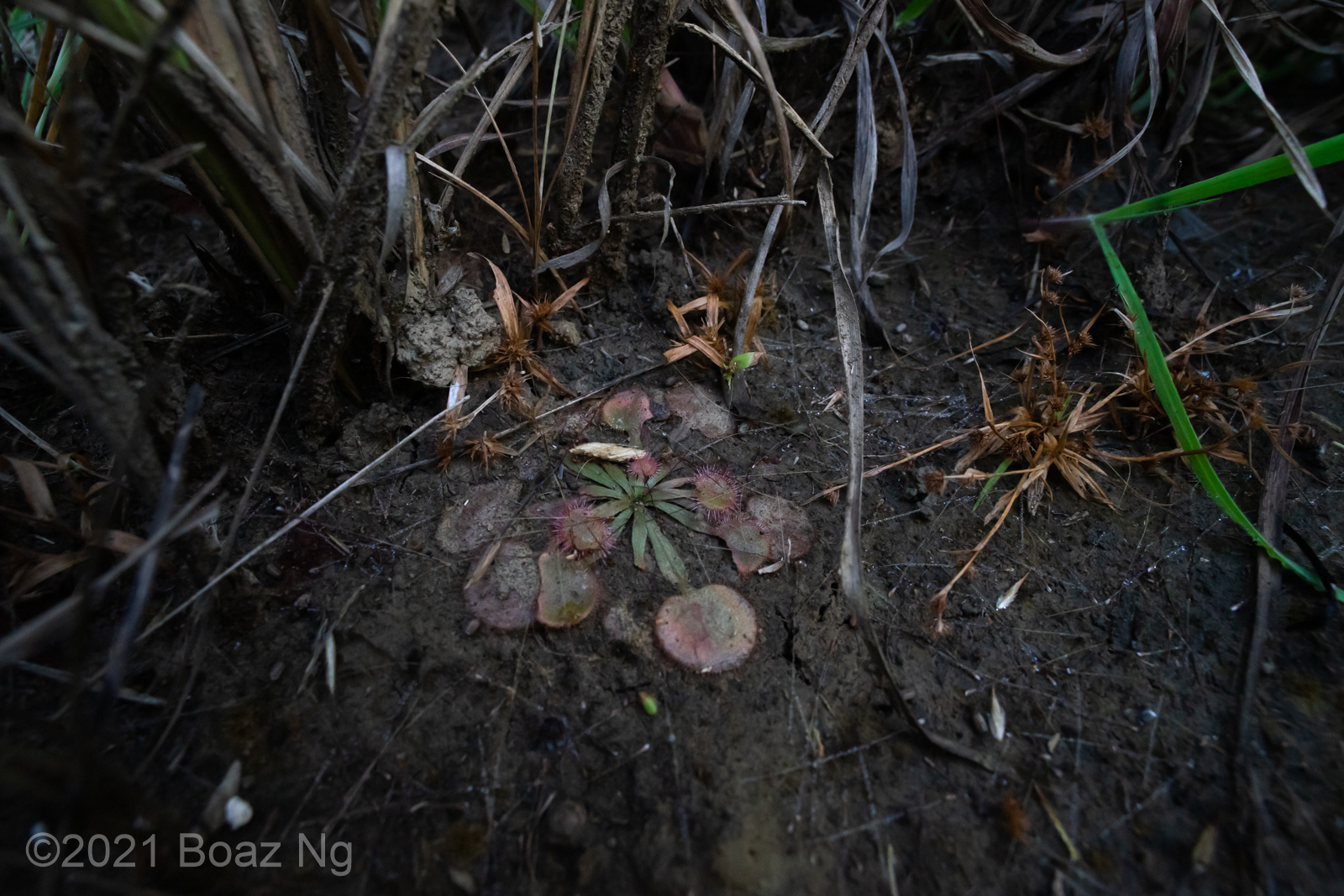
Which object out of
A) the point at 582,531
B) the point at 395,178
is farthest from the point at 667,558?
the point at 395,178

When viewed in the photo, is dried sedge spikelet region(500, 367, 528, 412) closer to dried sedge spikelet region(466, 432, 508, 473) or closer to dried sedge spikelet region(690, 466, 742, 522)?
dried sedge spikelet region(466, 432, 508, 473)

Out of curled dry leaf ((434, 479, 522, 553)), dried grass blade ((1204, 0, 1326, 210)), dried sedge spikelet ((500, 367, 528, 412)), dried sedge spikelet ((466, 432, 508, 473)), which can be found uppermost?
dried grass blade ((1204, 0, 1326, 210))

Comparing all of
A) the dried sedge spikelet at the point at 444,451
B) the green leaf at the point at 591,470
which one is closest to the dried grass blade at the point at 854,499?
the green leaf at the point at 591,470

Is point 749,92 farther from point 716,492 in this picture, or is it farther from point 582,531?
point 582,531

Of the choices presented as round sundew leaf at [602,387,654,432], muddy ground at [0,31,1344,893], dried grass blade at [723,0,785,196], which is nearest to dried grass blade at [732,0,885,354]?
dried grass blade at [723,0,785,196]

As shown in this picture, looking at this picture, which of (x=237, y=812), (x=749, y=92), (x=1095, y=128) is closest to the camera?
(x=237, y=812)

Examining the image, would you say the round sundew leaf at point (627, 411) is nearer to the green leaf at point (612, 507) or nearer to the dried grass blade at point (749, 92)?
the green leaf at point (612, 507)
